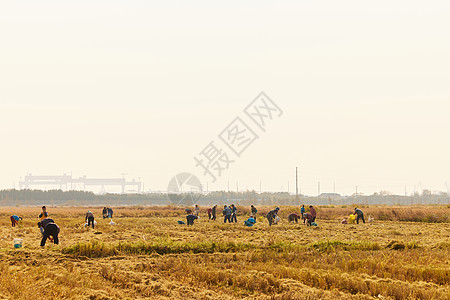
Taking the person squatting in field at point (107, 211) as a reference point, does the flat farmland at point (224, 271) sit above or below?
below

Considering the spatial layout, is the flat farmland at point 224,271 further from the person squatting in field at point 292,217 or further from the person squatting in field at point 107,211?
the person squatting in field at point 107,211

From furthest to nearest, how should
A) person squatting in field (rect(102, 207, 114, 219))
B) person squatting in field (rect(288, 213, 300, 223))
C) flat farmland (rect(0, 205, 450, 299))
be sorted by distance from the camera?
person squatting in field (rect(102, 207, 114, 219)), person squatting in field (rect(288, 213, 300, 223)), flat farmland (rect(0, 205, 450, 299))

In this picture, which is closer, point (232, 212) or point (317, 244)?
point (317, 244)

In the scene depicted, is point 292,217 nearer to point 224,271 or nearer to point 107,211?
point 107,211

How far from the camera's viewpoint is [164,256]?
1770 cm

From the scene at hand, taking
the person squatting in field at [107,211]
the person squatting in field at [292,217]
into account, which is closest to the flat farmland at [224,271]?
the person squatting in field at [292,217]

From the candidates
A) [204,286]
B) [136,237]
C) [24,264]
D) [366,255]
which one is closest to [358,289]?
[204,286]

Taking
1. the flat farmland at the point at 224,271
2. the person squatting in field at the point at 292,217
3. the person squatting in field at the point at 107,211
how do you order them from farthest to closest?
the person squatting in field at the point at 107,211, the person squatting in field at the point at 292,217, the flat farmland at the point at 224,271

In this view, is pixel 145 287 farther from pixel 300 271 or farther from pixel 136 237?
pixel 136 237

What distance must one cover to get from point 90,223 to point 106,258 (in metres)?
14.9

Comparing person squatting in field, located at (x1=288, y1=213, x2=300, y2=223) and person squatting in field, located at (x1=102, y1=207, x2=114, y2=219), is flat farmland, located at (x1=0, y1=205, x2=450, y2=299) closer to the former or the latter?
person squatting in field, located at (x1=288, y1=213, x2=300, y2=223)

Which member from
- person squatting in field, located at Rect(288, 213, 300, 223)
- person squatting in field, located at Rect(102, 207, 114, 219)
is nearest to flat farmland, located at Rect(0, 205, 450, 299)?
person squatting in field, located at Rect(288, 213, 300, 223)

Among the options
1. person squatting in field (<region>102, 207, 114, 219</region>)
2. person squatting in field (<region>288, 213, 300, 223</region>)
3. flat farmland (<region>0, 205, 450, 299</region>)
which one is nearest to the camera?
flat farmland (<region>0, 205, 450, 299</region>)

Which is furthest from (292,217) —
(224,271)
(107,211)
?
(224,271)
